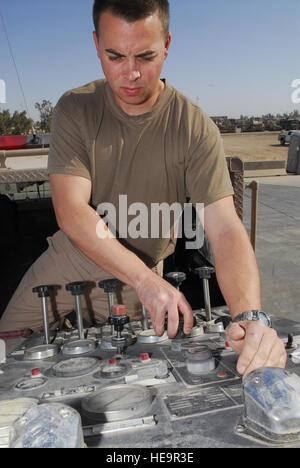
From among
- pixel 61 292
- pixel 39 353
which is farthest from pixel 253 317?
pixel 61 292

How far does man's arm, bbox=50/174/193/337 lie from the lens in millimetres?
1299

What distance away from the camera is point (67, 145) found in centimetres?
186

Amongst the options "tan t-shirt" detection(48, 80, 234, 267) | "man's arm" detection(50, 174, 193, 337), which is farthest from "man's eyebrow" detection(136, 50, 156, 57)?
"man's arm" detection(50, 174, 193, 337)

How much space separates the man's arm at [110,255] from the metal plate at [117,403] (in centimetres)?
21

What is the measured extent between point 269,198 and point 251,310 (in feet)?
17.5

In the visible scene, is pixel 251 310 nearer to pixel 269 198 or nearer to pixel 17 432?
pixel 17 432

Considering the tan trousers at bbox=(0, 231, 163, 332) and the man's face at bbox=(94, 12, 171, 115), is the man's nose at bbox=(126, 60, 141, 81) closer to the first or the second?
the man's face at bbox=(94, 12, 171, 115)

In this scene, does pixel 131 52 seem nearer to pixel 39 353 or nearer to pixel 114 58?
pixel 114 58

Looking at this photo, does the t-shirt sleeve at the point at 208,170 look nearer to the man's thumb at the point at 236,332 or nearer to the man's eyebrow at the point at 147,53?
the man's eyebrow at the point at 147,53

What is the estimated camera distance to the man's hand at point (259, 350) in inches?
44.5

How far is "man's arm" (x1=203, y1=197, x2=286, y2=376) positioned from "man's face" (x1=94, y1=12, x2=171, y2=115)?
57 cm

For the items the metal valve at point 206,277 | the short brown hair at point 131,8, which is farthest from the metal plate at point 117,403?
the short brown hair at point 131,8

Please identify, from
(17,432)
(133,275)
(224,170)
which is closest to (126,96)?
(224,170)

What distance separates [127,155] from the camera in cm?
193
